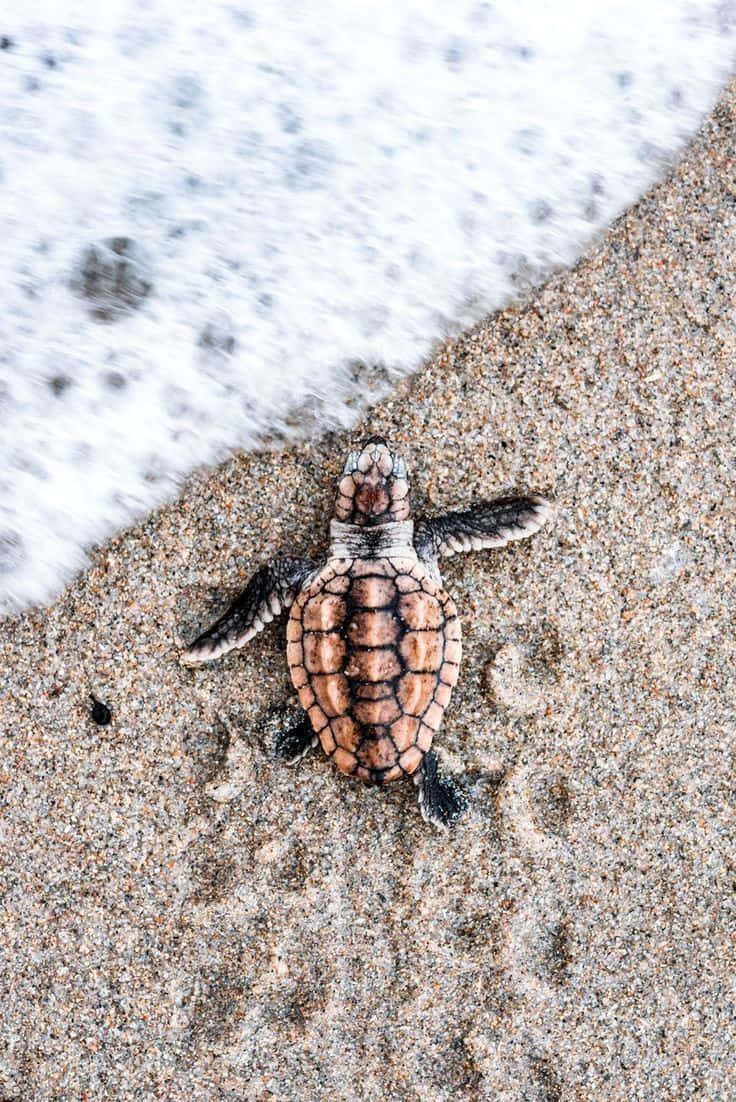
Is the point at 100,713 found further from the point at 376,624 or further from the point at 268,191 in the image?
the point at 268,191

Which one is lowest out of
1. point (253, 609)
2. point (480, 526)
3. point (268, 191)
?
point (253, 609)

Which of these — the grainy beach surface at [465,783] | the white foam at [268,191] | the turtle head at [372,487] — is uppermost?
the white foam at [268,191]

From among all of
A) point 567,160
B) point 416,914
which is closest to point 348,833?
point 416,914

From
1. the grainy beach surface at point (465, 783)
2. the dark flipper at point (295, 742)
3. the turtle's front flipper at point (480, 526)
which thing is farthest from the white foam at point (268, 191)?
the dark flipper at point (295, 742)

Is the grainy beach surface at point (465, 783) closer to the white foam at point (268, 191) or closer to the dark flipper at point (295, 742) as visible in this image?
the dark flipper at point (295, 742)

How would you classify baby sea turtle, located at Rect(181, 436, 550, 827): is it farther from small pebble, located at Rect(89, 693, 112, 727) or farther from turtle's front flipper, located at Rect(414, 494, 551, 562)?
small pebble, located at Rect(89, 693, 112, 727)

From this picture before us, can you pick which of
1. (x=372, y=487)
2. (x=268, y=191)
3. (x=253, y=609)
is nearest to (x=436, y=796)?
(x=253, y=609)
